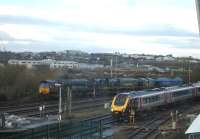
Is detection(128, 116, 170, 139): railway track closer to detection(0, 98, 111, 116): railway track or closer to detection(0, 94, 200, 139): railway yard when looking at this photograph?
detection(0, 94, 200, 139): railway yard

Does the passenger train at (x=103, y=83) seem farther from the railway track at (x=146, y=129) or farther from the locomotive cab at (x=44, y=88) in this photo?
the railway track at (x=146, y=129)

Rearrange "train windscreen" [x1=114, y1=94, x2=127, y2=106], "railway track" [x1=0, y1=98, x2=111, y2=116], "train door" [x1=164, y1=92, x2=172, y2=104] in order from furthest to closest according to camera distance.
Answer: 1. "train door" [x1=164, y1=92, x2=172, y2=104]
2. "train windscreen" [x1=114, y1=94, x2=127, y2=106]
3. "railway track" [x1=0, y1=98, x2=111, y2=116]

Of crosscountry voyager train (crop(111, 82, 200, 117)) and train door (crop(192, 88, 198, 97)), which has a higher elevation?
crosscountry voyager train (crop(111, 82, 200, 117))

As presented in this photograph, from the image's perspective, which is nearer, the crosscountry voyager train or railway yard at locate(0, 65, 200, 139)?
railway yard at locate(0, 65, 200, 139)

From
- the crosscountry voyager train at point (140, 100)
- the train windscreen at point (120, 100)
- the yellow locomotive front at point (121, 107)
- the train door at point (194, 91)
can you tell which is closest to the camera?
the yellow locomotive front at point (121, 107)

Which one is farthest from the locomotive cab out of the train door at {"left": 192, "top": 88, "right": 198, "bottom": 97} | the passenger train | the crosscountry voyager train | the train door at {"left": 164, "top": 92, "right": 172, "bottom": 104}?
the train door at {"left": 192, "top": 88, "right": 198, "bottom": 97}

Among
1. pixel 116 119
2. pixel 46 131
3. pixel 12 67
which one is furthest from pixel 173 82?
pixel 46 131

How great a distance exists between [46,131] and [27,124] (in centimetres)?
991

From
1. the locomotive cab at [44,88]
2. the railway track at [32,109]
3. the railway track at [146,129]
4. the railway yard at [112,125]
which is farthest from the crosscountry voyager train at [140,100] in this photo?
the locomotive cab at [44,88]

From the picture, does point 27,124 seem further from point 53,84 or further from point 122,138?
point 53,84

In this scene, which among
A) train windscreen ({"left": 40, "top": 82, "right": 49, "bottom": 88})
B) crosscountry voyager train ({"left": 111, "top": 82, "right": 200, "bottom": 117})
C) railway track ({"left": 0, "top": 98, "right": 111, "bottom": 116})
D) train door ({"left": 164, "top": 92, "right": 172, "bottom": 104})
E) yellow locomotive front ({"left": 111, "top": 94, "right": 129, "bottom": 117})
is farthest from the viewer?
train windscreen ({"left": 40, "top": 82, "right": 49, "bottom": 88})

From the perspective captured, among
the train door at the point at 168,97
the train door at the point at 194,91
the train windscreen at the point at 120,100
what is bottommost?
the train door at the point at 194,91

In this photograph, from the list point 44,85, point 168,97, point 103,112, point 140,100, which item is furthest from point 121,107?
point 44,85

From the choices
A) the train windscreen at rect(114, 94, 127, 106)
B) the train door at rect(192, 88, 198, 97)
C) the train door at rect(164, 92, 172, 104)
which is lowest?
the train door at rect(192, 88, 198, 97)
